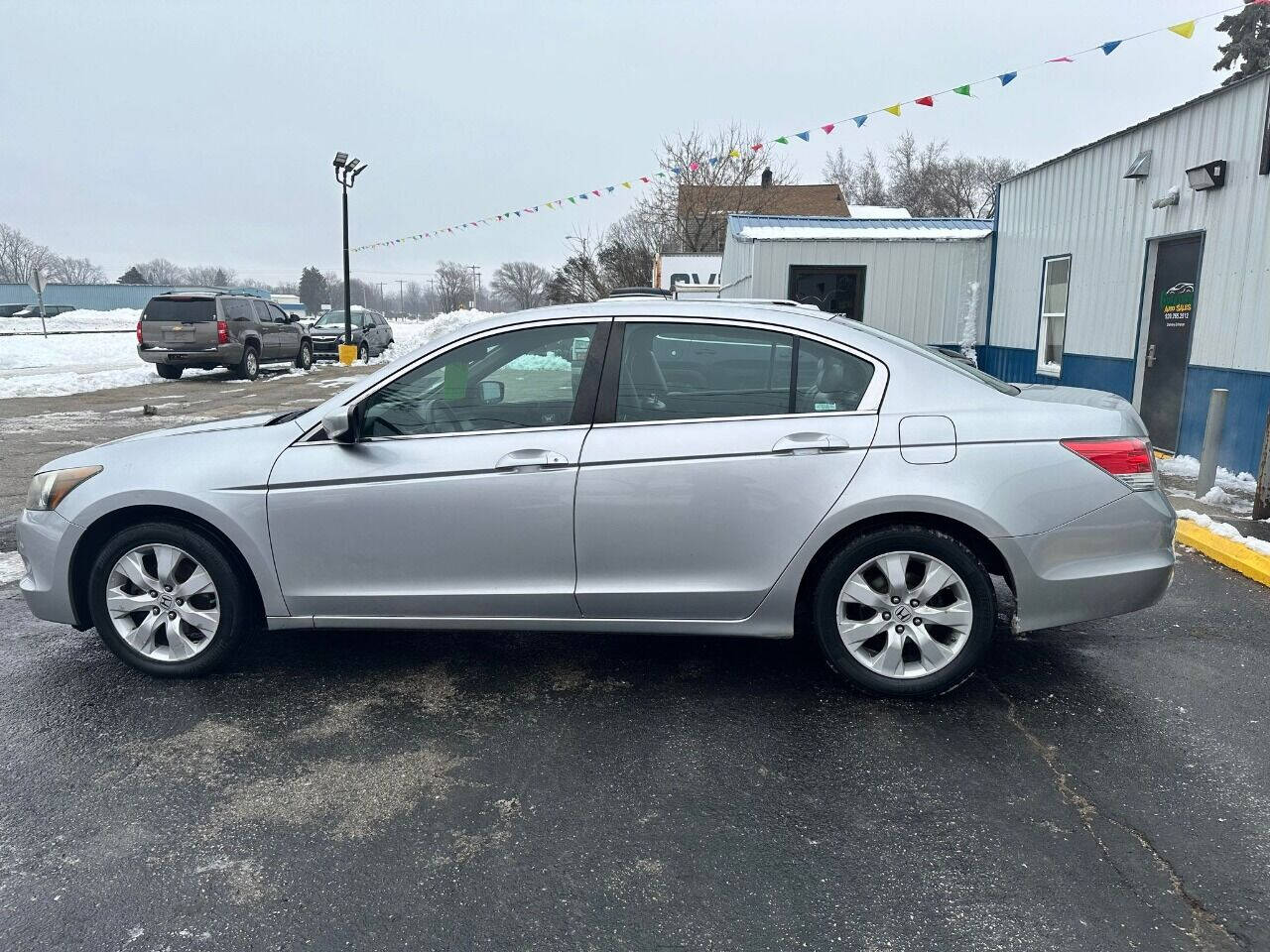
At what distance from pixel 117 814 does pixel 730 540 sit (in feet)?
7.65

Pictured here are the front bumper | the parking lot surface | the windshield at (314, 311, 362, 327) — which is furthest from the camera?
the windshield at (314, 311, 362, 327)

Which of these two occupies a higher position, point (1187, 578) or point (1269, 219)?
point (1269, 219)

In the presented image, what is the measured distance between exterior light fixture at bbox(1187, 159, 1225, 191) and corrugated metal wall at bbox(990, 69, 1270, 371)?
0.25 ft

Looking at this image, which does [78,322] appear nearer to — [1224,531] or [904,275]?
[904,275]

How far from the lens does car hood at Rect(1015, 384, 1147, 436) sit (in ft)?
12.5

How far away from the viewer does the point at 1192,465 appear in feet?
28.7

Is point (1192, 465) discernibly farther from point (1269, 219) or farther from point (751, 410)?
point (751, 410)

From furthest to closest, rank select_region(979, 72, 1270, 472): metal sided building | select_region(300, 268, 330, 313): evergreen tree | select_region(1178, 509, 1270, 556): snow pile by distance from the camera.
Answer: select_region(300, 268, 330, 313): evergreen tree, select_region(979, 72, 1270, 472): metal sided building, select_region(1178, 509, 1270, 556): snow pile

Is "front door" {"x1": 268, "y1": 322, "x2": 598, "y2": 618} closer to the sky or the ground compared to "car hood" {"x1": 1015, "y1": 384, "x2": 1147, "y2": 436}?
closer to the ground

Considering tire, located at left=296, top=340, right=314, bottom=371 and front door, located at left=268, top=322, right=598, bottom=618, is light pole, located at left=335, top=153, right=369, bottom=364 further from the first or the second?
front door, located at left=268, top=322, right=598, bottom=618

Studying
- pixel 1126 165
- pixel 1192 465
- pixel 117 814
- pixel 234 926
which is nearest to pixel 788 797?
pixel 234 926

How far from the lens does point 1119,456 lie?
12.0 feet

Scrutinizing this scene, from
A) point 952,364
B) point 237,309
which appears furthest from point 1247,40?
point 952,364

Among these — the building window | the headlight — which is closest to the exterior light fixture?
the building window
